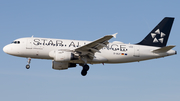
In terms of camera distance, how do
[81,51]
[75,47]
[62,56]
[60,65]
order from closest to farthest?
1. [62,56]
2. [81,51]
3. [75,47]
4. [60,65]

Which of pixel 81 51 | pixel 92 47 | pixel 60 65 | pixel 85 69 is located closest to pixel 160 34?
pixel 92 47

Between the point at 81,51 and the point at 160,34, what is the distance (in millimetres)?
11526

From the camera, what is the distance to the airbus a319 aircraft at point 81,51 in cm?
3294

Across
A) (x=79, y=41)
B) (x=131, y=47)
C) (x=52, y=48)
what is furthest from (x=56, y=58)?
(x=131, y=47)

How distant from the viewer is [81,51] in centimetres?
3319

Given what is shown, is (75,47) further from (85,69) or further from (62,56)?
(85,69)

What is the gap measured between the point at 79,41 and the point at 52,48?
3358 mm

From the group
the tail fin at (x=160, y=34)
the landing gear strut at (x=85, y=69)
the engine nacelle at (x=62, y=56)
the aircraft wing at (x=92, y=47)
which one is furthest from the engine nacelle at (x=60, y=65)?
the tail fin at (x=160, y=34)

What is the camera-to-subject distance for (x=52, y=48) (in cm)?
3381

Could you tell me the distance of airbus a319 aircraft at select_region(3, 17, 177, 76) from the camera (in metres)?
32.9

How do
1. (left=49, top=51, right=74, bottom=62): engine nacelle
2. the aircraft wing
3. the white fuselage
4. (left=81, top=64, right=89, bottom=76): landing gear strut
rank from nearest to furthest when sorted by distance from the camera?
the aircraft wing < (left=49, top=51, right=74, bottom=62): engine nacelle < the white fuselage < (left=81, top=64, right=89, bottom=76): landing gear strut

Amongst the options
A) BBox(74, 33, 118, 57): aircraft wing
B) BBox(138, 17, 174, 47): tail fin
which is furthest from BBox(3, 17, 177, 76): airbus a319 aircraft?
BBox(138, 17, 174, 47): tail fin

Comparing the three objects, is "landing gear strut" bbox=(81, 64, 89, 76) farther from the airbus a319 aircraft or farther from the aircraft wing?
the aircraft wing

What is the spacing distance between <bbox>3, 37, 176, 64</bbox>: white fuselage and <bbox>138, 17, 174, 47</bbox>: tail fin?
1.45 m
